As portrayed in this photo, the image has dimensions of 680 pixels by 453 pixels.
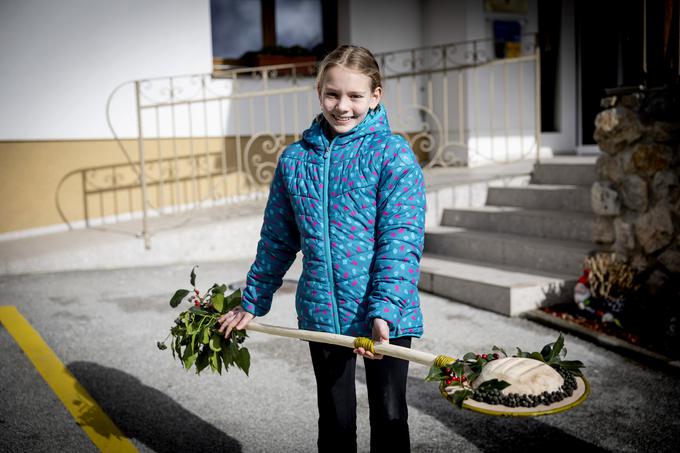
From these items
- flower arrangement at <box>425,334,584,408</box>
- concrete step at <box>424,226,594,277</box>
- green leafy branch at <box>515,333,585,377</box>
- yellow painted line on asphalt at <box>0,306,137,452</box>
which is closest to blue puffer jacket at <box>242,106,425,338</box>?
flower arrangement at <box>425,334,584,408</box>

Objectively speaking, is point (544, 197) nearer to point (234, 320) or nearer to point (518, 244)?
point (518, 244)

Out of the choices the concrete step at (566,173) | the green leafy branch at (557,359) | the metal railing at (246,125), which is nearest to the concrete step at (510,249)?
the concrete step at (566,173)

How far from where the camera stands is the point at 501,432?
2.98m

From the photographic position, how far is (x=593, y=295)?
4539 millimetres

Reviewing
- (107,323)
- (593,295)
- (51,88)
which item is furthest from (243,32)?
(593,295)

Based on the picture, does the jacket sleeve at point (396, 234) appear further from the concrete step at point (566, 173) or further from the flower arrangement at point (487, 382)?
the concrete step at point (566, 173)

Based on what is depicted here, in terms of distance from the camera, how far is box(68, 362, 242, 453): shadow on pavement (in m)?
2.94

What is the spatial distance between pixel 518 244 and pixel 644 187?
4.17 ft

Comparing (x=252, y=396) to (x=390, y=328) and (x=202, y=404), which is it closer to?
(x=202, y=404)

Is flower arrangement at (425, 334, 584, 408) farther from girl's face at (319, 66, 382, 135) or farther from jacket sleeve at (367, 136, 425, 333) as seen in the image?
girl's face at (319, 66, 382, 135)

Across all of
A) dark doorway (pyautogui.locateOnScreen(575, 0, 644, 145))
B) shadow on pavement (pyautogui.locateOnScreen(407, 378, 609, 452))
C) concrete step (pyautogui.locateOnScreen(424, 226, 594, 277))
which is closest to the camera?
shadow on pavement (pyautogui.locateOnScreen(407, 378, 609, 452))

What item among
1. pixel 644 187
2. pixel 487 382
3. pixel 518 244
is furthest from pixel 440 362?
pixel 518 244

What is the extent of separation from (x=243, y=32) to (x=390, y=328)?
332 inches

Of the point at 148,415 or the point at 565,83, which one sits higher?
the point at 565,83
